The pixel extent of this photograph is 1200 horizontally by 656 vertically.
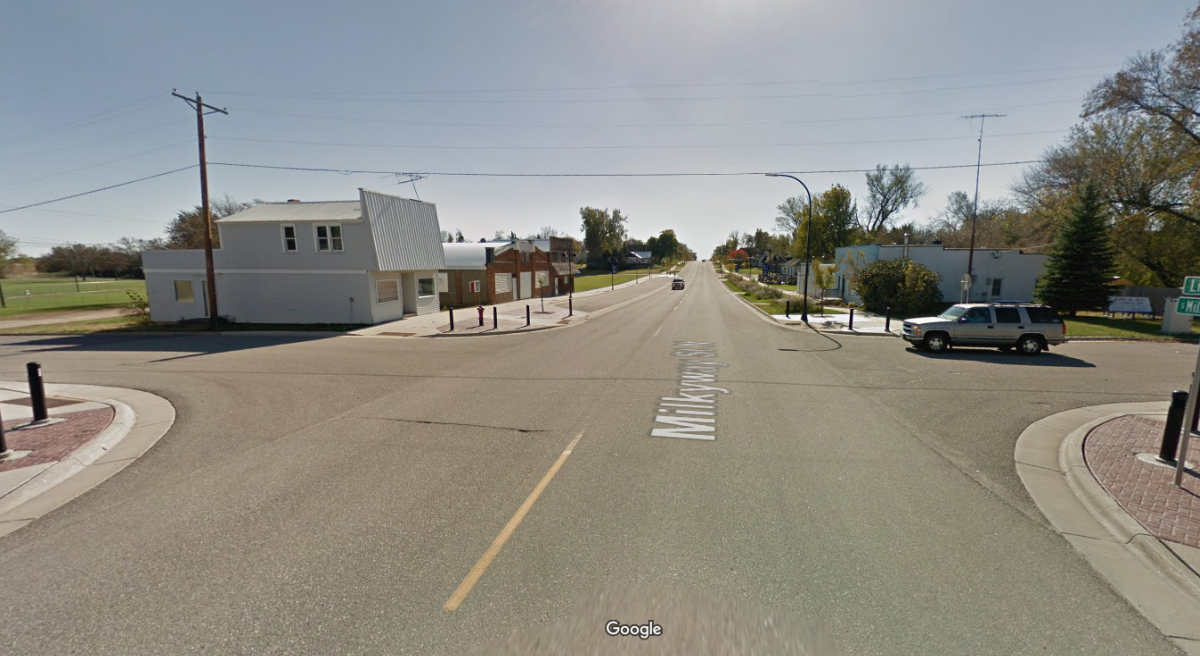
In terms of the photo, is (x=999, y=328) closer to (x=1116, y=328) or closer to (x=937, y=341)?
(x=937, y=341)

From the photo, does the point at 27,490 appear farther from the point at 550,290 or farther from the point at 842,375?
the point at 550,290

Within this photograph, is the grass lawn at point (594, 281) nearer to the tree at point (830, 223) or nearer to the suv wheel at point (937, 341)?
the tree at point (830, 223)

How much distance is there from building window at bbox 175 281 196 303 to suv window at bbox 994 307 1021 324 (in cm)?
3528

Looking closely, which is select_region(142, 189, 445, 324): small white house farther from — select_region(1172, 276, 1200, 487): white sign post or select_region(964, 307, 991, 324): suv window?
select_region(1172, 276, 1200, 487): white sign post

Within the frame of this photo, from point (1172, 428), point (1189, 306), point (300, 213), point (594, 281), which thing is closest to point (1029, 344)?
point (1172, 428)

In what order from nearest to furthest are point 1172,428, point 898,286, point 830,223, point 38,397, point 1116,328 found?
point 1172,428 → point 38,397 → point 1116,328 → point 898,286 → point 830,223

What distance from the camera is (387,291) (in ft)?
77.6

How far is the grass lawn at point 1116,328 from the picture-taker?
18.4 meters

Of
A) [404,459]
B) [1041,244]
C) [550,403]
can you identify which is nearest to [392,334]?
[550,403]

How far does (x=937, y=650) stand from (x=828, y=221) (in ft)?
224

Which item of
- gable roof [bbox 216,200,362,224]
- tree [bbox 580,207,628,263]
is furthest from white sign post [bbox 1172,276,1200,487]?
tree [bbox 580,207,628,263]

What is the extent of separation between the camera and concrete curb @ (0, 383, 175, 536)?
4859mm

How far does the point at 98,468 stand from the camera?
19.2 ft

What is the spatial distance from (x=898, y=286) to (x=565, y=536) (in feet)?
93.9
